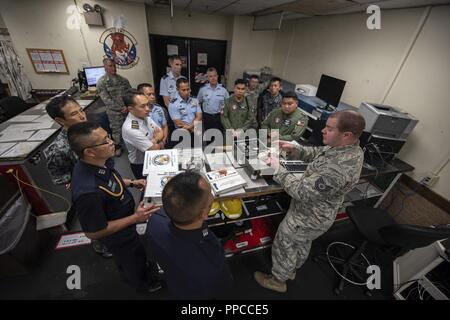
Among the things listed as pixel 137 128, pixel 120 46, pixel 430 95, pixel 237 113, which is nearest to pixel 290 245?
pixel 137 128

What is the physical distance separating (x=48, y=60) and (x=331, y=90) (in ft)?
18.9

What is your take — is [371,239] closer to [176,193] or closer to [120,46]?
[176,193]

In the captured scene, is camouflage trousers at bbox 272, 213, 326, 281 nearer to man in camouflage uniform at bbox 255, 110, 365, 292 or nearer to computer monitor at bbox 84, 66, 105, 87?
man in camouflage uniform at bbox 255, 110, 365, 292

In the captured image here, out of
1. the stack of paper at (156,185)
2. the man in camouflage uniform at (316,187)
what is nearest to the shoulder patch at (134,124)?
the stack of paper at (156,185)

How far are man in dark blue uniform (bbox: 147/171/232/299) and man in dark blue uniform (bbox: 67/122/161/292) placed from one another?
0.36 meters

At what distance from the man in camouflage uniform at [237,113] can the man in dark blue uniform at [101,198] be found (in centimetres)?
204

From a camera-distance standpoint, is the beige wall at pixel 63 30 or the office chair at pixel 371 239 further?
the beige wall at pixel 63 30

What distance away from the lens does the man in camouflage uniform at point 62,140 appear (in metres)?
1.63

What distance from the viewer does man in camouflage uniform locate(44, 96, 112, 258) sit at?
1.63 meters

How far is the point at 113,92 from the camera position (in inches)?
138

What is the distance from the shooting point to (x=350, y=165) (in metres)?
1.33

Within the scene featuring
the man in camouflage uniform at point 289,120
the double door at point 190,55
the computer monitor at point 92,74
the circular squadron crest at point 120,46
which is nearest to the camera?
the man in camouflage uniform at point 289,120

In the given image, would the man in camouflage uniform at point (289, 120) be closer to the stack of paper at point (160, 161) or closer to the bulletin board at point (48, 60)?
the stack of paper at point (160, 161)
